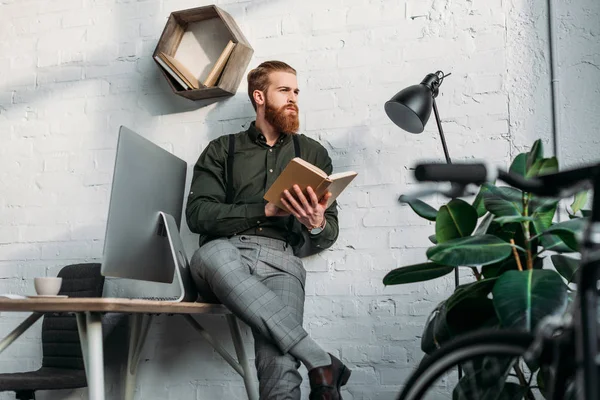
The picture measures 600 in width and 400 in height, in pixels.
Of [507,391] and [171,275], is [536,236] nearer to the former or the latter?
[507,391]

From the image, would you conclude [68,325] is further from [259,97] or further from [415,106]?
[415,106]

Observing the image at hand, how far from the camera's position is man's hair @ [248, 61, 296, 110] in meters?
2.99

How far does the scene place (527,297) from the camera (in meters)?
1.72

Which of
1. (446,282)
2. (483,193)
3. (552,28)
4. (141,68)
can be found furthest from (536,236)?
(141,68)

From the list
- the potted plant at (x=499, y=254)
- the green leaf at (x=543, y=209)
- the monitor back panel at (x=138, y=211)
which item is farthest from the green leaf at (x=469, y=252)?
the monitor back panel at (x=138, y=211)

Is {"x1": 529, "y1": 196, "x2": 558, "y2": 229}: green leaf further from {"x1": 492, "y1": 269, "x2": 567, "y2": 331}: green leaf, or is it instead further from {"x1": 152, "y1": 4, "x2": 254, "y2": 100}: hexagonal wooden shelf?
{"x1": 152, "y1": 4, "x2": 254, "y2": 100}: hexagonal wooden shelf

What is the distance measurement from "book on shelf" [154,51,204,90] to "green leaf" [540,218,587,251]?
1.71m

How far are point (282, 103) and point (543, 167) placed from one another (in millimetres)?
1169

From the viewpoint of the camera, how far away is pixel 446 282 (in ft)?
9.31

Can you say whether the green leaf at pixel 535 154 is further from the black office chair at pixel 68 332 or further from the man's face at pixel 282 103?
the black office chair at pixel 68 332

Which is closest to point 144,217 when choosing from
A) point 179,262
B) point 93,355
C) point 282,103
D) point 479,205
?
point 179,262

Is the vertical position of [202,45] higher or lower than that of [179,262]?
higher

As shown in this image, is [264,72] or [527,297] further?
[264,72]

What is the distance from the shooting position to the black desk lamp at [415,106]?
257cm
